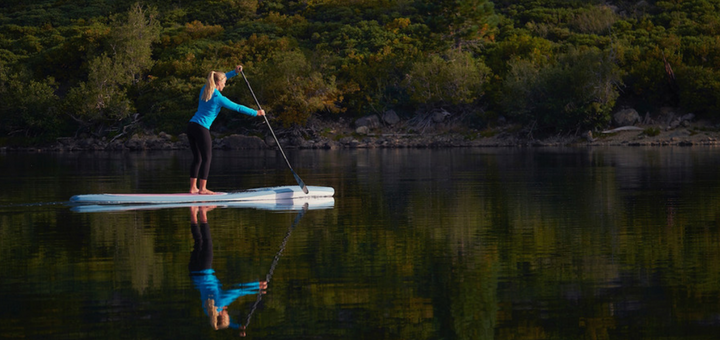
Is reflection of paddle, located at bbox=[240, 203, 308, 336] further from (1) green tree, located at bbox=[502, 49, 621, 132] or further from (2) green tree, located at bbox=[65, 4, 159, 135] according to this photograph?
(2) green tree, located at bbox=[65, 4, 159, 135]

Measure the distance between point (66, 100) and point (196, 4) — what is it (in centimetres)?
3981

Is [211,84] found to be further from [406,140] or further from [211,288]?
[406,140]

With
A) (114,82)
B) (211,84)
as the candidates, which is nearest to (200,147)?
(211,84)

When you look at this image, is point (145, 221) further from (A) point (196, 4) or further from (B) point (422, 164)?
(A) point (196, 4)

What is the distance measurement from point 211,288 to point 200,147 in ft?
28.8

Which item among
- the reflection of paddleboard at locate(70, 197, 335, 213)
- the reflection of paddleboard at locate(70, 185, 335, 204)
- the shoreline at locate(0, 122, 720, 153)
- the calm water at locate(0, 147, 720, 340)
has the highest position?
the shoreline at locate(0, 122, 720, 153)

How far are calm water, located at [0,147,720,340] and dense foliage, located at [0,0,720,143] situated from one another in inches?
1497

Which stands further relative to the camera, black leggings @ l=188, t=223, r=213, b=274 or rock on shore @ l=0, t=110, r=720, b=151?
rock on shore @ l=0, t=110, r=720, b=151

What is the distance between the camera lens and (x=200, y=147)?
675 inches

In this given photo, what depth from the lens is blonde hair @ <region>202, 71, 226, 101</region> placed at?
16.8 m

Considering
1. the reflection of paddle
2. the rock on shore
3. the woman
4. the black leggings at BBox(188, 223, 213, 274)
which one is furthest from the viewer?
the rock on shore

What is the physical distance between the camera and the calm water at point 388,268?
7172 mm

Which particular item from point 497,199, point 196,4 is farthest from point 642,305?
point 196,4

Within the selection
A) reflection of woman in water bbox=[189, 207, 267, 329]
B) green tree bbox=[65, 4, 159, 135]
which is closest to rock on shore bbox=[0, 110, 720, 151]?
green tree bbox=[65, 4, 159, 135]
